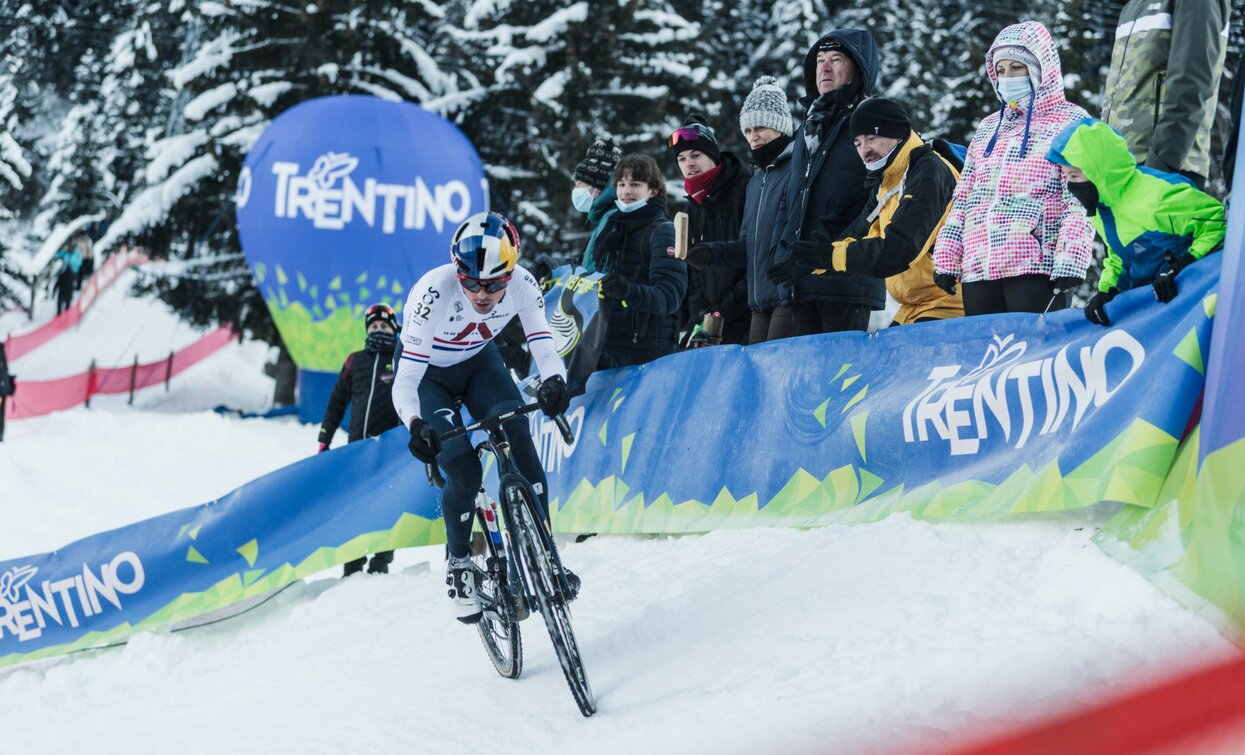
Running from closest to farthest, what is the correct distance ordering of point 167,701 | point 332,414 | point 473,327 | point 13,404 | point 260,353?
point 473,327 → point 167,701 → point 332,414 → point 13,404 → point 260,353

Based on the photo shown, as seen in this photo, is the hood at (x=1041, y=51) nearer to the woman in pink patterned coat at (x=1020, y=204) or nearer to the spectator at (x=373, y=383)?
the woman in pink patterned coat at (x=1020, y=204)

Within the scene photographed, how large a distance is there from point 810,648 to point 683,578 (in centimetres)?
175

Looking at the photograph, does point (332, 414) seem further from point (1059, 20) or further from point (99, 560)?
point (1059, 20)

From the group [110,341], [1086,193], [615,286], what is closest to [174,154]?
[110,341]

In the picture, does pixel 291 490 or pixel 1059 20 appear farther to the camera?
pixel 1059 20

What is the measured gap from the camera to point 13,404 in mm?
21859

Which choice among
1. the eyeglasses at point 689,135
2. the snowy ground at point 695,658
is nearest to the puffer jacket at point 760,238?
the eyeglasses at point 689,135

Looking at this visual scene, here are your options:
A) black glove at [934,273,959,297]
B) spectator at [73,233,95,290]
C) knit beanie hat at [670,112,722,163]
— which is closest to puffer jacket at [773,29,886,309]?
black glove at [934,273,959,297]

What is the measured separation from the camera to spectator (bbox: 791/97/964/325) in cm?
608

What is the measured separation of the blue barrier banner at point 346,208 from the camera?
17.1m

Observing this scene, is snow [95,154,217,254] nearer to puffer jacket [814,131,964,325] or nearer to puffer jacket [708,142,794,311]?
puffer jacket [708,142,794,311]

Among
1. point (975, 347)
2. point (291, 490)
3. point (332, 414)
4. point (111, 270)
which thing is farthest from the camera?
point (111, 270)

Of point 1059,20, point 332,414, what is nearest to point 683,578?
point 332,414

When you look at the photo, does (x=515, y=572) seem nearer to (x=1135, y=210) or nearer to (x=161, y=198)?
(x=1135, y=210)
